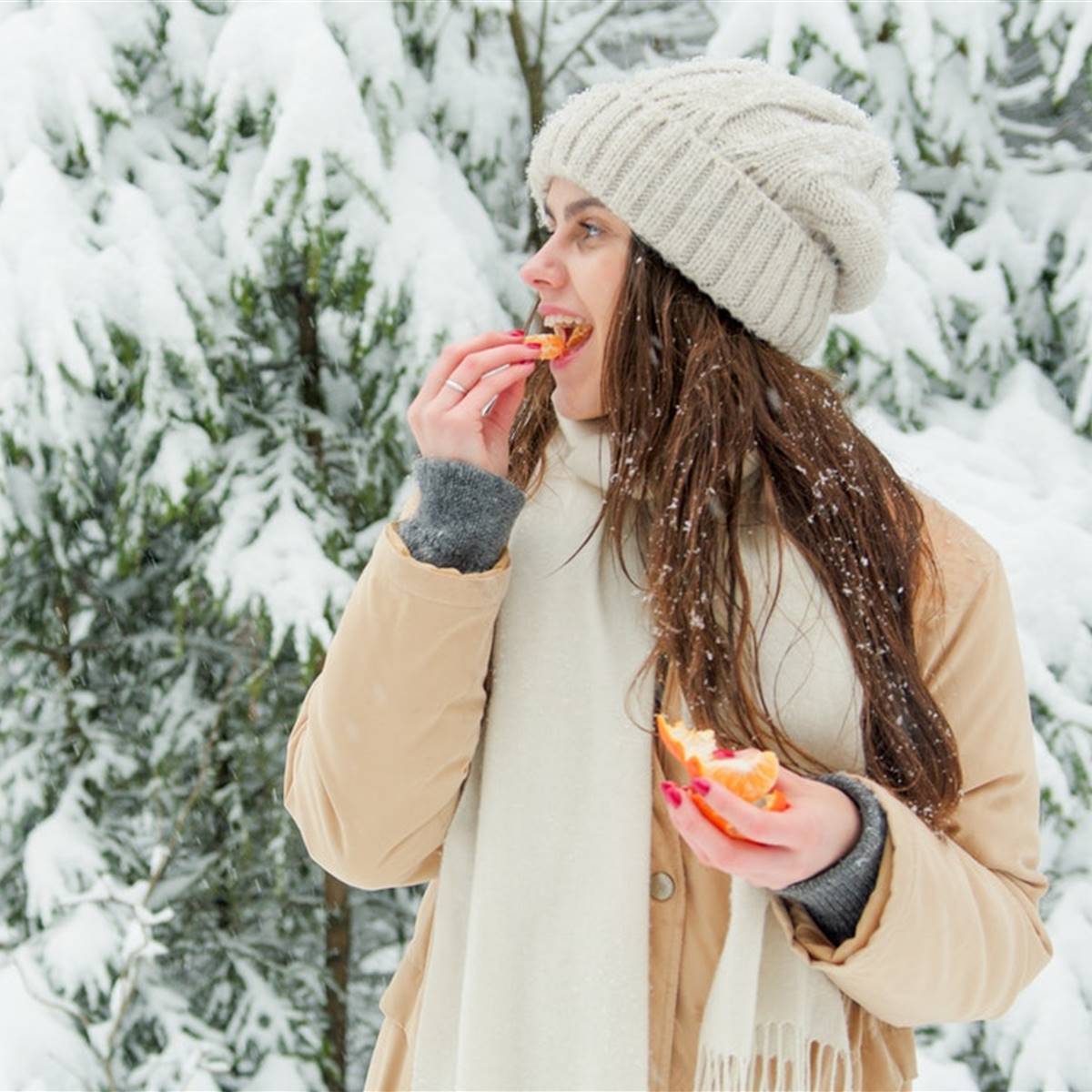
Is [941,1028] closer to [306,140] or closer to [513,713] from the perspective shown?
[513,713]

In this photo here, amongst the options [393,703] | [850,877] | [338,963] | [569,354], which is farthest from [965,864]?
[338,963]

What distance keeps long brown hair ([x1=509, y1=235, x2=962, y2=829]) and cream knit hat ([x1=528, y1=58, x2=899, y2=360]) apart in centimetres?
5

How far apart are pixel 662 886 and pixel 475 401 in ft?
1.96

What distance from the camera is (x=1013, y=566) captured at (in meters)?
2.79

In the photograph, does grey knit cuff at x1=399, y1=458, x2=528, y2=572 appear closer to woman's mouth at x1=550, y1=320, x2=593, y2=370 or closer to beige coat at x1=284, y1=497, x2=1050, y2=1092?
beige coat at x1=284, y1=497, x2=1050, y2=1092

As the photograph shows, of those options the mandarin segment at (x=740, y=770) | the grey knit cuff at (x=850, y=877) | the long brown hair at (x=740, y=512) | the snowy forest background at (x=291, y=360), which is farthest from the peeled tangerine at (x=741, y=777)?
the snowy forest background at (x=291, y=360)

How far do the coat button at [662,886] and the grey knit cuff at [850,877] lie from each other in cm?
19

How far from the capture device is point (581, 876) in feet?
4.33

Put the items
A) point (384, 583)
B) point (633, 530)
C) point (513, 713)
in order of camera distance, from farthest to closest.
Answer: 1. point (633, 530)
2. point (513, 713)
3. point (384, 583)

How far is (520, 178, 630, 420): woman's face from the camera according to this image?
55.7 inches

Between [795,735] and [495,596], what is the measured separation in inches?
14.8

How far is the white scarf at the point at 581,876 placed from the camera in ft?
4.11

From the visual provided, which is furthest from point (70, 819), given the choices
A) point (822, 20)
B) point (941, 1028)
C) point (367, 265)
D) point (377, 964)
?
point (822, 20)

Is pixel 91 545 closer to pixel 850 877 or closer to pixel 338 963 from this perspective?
pixel 338 963
